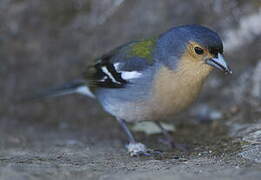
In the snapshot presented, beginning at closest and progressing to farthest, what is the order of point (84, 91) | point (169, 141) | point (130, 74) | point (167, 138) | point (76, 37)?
point (130, 74) → point (169, 141) → point (167, 138) → point (84, 91) → point (76, 37)

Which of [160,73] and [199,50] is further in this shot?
[160,73]

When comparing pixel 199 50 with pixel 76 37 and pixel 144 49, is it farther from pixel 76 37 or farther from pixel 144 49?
pixel 76 37

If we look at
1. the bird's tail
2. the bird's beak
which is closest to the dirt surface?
the bird's tail

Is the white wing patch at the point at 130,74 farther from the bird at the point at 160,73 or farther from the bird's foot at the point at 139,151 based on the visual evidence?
the bird's foot at the point at 139,151

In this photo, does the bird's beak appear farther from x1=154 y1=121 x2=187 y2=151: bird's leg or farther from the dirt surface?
x1=154 y1=121 x2=187 y2=151: bird's leg

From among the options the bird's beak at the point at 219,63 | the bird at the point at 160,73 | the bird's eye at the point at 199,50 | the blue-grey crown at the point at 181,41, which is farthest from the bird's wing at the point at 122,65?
the bird's beak at the point at 219,63

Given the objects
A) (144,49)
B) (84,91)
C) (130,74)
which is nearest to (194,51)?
(144,49)
